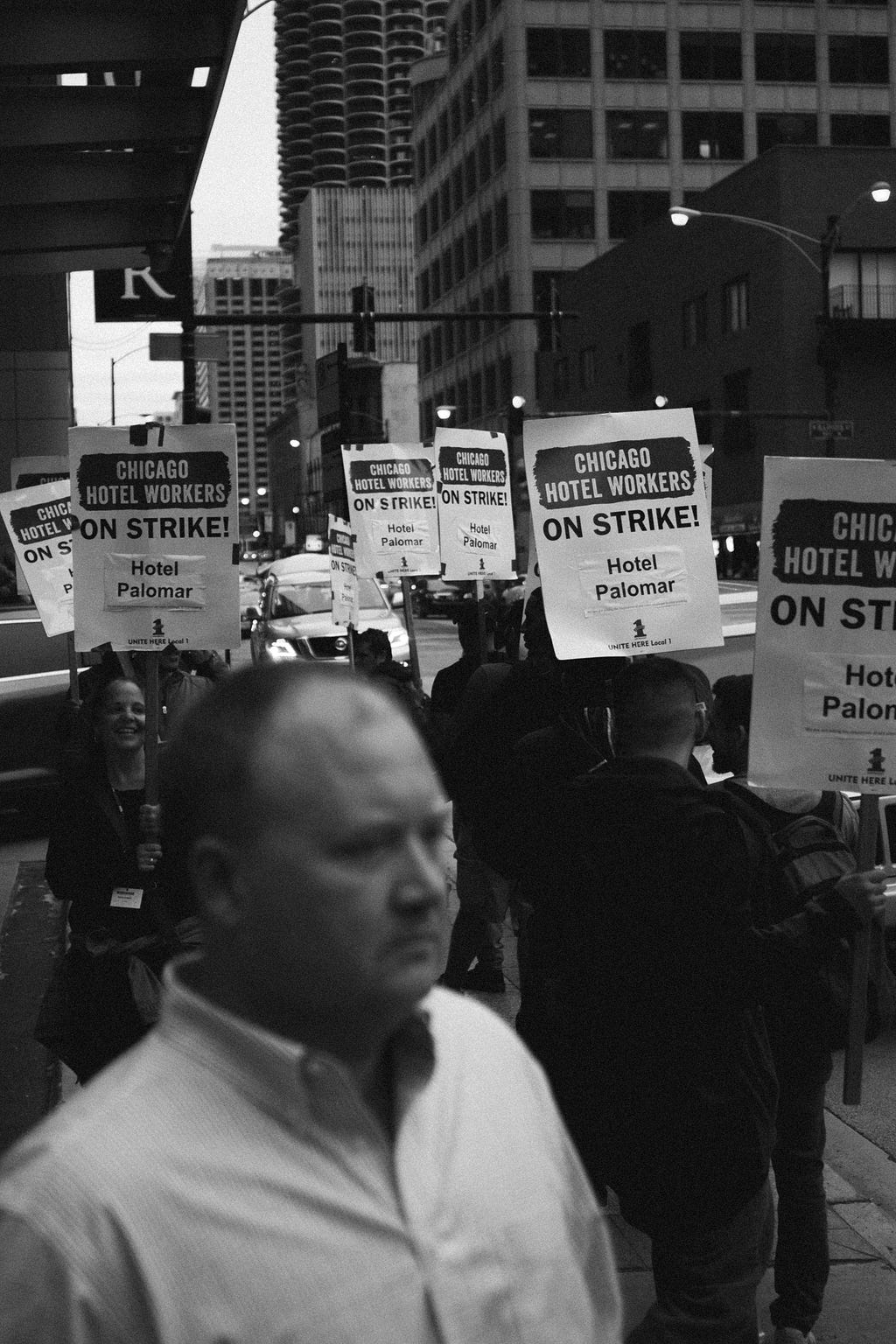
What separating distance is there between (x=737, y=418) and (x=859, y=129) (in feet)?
86.9

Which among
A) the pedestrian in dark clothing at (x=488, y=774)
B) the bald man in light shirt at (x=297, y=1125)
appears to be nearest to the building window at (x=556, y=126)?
the pedestrian in dark clothing at (x=488, y=774)

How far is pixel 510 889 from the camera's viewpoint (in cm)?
691

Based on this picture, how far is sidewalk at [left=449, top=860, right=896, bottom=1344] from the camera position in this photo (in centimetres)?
442

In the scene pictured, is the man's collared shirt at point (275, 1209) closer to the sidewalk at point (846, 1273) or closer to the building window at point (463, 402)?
the sidewalk at point (846, 1273)

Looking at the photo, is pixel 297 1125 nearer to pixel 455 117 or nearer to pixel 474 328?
pixel 474 328

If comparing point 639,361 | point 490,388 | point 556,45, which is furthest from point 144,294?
point 490,388

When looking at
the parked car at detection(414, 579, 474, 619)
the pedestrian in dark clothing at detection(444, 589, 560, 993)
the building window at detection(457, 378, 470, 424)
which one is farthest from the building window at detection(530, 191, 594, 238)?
the pedestrian in dark clothing at detection(444, 589, 560, 993)

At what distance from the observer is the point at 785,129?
229ft

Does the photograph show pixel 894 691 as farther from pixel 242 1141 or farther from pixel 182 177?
pixel 182 177

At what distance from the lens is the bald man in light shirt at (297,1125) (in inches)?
52.7

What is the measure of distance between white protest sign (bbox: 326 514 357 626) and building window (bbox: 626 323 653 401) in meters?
46.8

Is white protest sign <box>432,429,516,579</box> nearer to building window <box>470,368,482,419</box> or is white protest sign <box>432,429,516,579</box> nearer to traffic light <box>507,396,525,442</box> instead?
traffic light <box>507,396,525,442</box>

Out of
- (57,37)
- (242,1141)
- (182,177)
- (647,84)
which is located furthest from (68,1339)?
(647,84)

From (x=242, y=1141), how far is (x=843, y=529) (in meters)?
3.12
